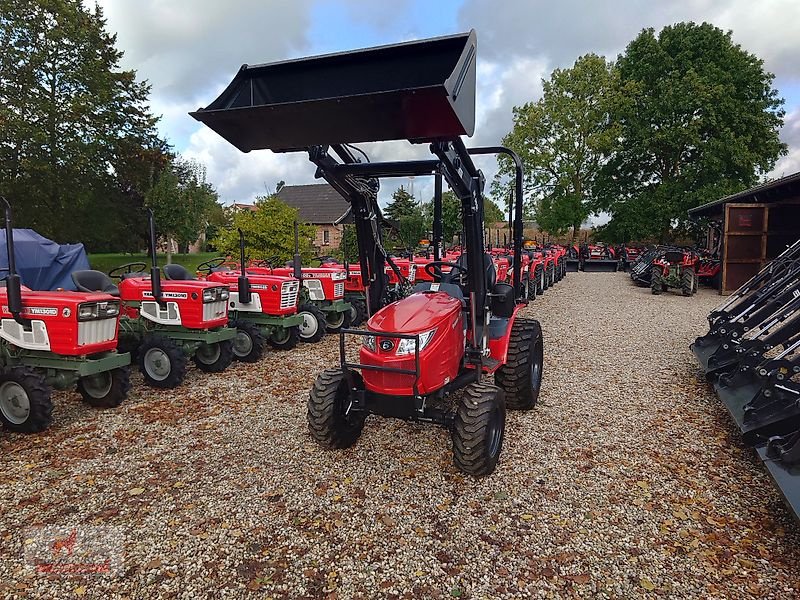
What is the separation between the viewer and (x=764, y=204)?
14.4 m

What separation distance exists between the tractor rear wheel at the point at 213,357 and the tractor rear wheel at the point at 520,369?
355cm

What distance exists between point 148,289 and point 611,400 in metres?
5.59

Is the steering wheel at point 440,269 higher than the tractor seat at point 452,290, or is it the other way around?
the steering wheel at point 440,269

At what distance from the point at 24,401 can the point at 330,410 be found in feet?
9.59

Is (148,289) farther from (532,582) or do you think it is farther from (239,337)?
(532,582)

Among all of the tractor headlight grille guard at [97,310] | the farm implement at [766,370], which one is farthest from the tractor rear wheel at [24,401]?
the farm implement at [766,370]

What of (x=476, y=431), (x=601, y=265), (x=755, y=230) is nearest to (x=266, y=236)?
(x=476, y=431)

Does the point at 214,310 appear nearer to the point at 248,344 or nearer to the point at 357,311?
the point at 248,344

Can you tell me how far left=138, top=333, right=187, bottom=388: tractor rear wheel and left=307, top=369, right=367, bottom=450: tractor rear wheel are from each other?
2616 millimetres

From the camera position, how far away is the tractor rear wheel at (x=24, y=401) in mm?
4461

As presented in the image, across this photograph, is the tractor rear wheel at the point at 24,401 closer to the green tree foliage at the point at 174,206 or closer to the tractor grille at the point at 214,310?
the tractor grille at the point at 214,310

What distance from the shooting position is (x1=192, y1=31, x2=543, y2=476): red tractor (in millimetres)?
2984

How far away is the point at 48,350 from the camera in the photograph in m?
4.80

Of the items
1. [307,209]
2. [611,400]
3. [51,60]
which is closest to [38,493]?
[611,400]
